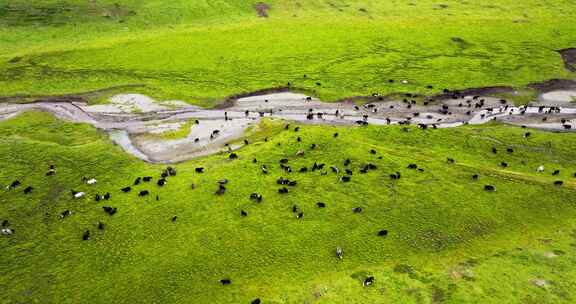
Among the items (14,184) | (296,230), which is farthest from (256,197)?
(14,184)

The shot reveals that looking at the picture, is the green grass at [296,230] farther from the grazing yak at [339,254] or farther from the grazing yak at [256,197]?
the grazing yak at [256,197]

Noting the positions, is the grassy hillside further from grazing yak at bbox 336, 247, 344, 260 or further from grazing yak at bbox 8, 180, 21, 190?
grazing yak at bbox 336, 247, 344, 260

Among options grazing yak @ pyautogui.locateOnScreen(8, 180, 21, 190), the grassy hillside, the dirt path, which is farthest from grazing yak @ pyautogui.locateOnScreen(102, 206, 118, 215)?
the grassy hillside

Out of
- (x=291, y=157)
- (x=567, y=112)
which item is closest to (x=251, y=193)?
(x=291, y=157)

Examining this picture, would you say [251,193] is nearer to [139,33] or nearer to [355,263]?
[355,263]

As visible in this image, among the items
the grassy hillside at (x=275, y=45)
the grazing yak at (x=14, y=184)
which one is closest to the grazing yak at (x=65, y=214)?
the grazing yak at (x=14, y=184)
